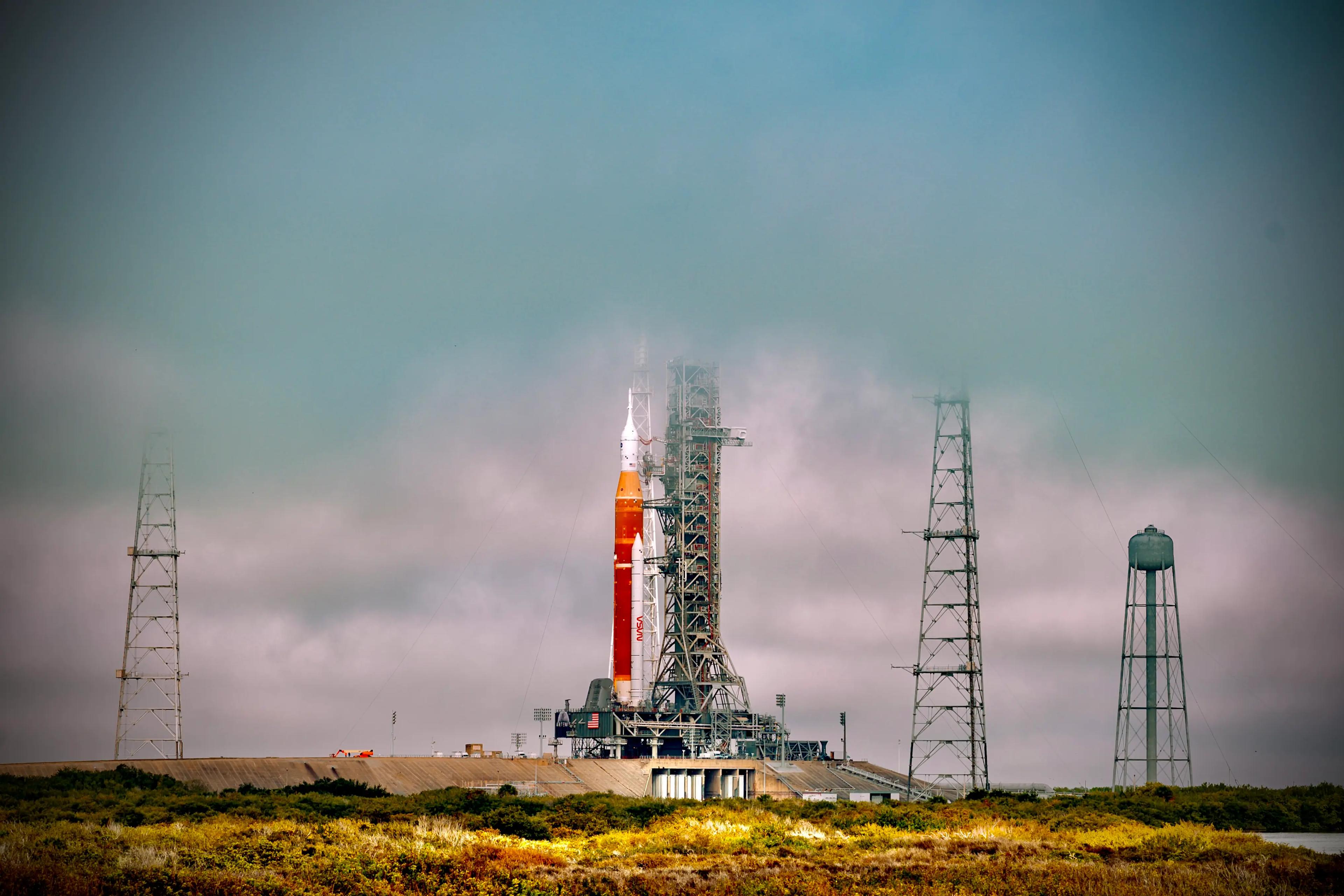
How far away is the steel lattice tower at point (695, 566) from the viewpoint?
331 feet

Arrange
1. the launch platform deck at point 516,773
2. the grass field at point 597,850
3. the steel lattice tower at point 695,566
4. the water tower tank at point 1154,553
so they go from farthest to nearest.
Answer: the steel lattice tower at point 695,566
the water tower tank at point 1154,553
the launch platform deck at point 516,773
the grass field at point 597,850

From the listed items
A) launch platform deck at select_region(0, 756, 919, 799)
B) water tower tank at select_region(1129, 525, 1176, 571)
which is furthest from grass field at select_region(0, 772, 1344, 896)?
water tower tank at select_region(1129, 525, 1176, 571)

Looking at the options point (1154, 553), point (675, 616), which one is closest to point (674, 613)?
point (675, 616)

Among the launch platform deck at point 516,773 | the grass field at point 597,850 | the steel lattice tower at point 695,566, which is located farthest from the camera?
the steel lattice tower at point 695,566

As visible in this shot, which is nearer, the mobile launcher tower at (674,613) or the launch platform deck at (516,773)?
the launch platform deck at (516,773)

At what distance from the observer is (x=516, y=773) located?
89.3 meters

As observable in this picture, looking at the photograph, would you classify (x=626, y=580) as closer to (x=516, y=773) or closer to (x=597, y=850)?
(x=516, y=773)

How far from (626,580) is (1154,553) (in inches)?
1415

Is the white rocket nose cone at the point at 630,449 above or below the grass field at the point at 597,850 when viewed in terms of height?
above

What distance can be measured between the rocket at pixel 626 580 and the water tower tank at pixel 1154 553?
1334 inches

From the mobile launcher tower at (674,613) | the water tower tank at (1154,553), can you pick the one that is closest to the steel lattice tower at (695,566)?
the mobile launcher tower at (674,613)

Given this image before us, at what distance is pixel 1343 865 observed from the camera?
3919cm

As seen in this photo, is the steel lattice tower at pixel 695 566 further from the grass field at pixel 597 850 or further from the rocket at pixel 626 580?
the grass field at pixel 597 850

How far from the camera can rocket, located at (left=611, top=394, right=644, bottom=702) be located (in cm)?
9925
